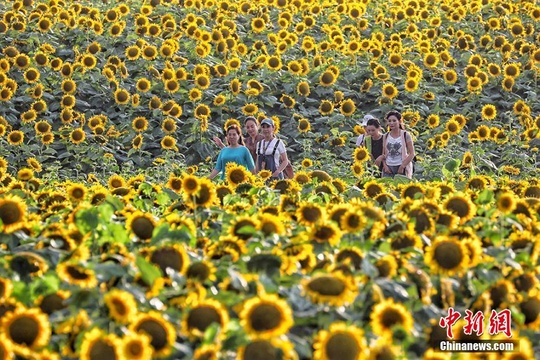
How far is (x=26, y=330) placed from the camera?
373cm

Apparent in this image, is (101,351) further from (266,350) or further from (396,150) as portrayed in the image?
(396,150)

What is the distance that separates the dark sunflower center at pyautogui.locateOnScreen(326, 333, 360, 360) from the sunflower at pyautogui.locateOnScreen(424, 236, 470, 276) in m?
0.80

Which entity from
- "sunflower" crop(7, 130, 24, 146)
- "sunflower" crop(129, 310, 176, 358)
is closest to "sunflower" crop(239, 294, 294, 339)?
"sunflower" crop(129, 310, 176, 358)

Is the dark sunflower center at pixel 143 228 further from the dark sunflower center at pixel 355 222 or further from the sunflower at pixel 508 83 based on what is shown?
the sunflower at pixel 508 83

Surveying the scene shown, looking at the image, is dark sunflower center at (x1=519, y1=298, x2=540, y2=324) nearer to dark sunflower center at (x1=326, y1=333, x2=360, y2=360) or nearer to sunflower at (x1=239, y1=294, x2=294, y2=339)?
dark sunflower center at (x1=326, y1=333, x2=360, y2=360)

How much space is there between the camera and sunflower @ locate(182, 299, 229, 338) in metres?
3.71

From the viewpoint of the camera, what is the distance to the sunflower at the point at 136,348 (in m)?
3.52

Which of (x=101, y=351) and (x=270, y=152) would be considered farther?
(x=270, y=152)

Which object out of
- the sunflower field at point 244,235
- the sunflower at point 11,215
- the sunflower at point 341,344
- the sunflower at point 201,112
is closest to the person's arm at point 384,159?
the sunflower field at point 244,235

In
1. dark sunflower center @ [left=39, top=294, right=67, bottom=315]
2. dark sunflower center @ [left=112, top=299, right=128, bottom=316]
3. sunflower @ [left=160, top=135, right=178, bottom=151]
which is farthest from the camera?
sunflower @ [left=160, top=135, right=178, bottom=151]

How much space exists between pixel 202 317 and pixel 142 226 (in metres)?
1.11

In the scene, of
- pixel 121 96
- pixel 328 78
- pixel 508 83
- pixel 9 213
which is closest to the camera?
pixel 9 213

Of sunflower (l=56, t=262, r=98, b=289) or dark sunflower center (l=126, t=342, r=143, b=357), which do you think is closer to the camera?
dark sunflower center (l=126, t=342, r=143, b=357)

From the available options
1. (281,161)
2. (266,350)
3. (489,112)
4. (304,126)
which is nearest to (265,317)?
(266,350)
